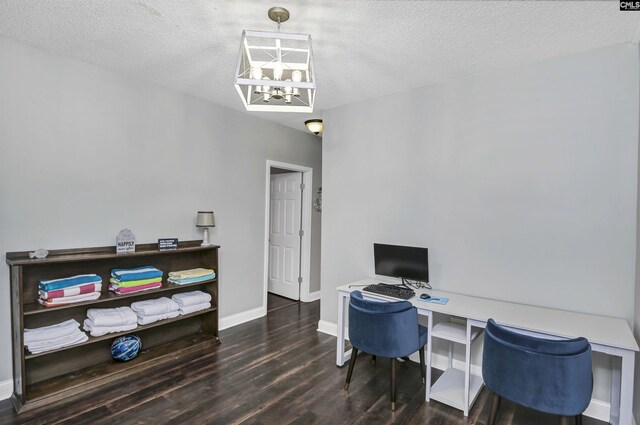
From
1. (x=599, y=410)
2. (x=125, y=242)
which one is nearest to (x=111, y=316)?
(x=125, y=242)

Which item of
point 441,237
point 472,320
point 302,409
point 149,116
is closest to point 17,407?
point 302,409

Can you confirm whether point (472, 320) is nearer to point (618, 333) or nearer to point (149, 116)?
point (618, 333)

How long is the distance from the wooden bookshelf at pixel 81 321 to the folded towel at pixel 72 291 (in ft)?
0.28

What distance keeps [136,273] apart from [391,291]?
2.35 metres

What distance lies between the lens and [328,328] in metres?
3.96

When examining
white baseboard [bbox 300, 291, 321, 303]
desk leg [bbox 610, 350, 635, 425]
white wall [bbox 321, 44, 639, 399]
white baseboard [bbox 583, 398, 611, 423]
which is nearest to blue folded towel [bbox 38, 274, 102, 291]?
white wall [bbox 321, 44, 639, 399]

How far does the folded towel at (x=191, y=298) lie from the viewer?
11.1 feet

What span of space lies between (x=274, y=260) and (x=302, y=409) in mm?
3317

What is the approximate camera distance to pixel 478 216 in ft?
9.65

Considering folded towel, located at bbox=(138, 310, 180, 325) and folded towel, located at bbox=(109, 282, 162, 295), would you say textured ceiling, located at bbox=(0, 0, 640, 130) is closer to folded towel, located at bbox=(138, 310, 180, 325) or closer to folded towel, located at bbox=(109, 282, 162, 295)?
folded towel, located at bbox=(109, 282, 162, 295)

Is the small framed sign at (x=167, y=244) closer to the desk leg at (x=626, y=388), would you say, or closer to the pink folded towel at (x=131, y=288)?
the pink folded towel at (x=131, y=288)

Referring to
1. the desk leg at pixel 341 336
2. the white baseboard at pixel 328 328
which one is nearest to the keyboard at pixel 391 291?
the desk leg at pixel 341 336

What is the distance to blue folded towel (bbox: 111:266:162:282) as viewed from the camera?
2926mm

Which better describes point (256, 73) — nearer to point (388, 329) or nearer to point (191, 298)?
point (388, 329)
